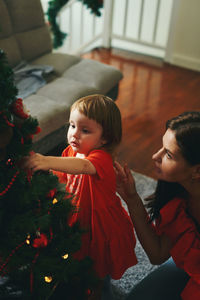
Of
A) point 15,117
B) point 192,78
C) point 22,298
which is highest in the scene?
point 15,117

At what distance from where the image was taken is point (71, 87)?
8.18 ft

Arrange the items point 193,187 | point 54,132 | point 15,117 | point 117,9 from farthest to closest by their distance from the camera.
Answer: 1. point 117,9
2. point 54,132
3. point 193,187
4. point 15,117

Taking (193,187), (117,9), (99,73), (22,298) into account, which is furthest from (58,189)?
(117,9)

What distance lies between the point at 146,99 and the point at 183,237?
256 cm

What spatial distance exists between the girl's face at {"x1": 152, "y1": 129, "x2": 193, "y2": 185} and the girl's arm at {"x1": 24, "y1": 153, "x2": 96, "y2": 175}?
23 centimetres

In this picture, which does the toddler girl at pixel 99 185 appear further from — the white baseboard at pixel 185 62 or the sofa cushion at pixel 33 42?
the white baseboard at pixel 185 62

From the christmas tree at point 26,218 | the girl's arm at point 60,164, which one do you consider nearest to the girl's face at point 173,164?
the girl's arm at point 60,164

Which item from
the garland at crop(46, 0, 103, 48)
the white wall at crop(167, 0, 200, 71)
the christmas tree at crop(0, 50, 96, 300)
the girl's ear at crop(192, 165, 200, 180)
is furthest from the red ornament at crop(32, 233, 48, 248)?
the white wall at crop(167, 0, 200, 71)

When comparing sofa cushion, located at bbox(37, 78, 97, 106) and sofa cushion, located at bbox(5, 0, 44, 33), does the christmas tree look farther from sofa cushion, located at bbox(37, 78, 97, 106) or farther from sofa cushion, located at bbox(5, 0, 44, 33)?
sofa cushion, located at bbox(5, 0, 44, 33)

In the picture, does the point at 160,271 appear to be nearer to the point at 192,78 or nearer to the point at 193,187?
the point at 193,187

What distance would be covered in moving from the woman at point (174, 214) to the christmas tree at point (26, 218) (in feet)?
0.91

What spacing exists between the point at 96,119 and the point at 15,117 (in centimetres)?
42

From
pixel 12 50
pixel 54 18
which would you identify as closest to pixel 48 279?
pixel 12 50

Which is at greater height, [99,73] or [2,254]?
[2,254]
